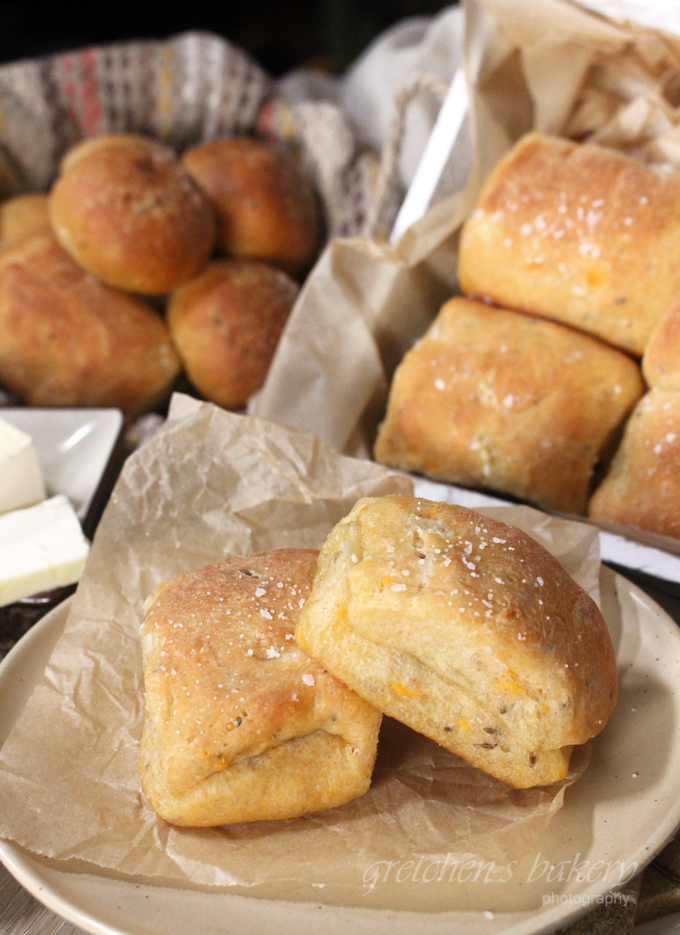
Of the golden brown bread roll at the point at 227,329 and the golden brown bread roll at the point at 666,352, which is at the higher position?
the golden brown bread roll at the point at 666,352

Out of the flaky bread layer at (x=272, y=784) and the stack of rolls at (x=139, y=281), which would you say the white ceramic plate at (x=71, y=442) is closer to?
the stack of rolls at (x=139, y=281)

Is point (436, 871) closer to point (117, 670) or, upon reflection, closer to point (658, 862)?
point (658, 862)

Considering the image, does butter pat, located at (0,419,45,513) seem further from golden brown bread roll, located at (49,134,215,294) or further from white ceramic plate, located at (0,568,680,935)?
golden brown bread roll, located at (49,134,215,294)

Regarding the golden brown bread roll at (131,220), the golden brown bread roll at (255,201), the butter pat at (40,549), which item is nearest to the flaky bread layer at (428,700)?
the butter pat at (40,549)

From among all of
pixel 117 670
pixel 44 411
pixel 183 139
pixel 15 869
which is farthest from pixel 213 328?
pixel 15 869

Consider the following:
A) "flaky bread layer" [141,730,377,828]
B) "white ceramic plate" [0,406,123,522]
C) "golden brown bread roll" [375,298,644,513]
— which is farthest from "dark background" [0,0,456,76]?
"flaky bread layer" [141,730,377,828]

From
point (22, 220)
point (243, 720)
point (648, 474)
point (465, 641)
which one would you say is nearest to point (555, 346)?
point (648, 474)

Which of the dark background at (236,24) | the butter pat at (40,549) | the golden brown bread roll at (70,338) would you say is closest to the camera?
the butter pat at (40,549)
